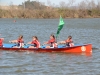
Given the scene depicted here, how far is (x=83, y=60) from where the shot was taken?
1747cm

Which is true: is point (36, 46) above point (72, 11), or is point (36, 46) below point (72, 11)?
below

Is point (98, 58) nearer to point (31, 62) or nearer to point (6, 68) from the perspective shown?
point (31, 62)

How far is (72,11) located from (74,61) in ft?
186

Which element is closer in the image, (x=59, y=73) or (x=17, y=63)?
(x=59, y=73)

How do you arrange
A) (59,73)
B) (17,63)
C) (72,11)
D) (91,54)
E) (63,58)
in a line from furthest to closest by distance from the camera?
(72,11)
(91,54)
(63,58)
(17,63)
(59,73)

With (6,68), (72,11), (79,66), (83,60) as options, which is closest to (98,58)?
(83,60)

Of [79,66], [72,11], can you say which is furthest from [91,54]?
[72,11]

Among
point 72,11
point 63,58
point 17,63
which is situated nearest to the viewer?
point 17,63

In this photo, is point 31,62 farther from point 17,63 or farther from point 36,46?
point 36,46

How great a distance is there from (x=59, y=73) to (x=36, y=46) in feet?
20.0

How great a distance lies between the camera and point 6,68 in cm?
1518

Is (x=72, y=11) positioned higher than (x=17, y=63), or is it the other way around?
(x=72, y=11)

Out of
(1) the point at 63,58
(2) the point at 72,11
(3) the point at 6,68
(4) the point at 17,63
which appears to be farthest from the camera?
(2) the point at 72,11

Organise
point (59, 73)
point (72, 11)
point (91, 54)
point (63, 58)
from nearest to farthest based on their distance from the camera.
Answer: point (59, 73) < point (63, 58) < point (91, 54) < point (72, 11)
